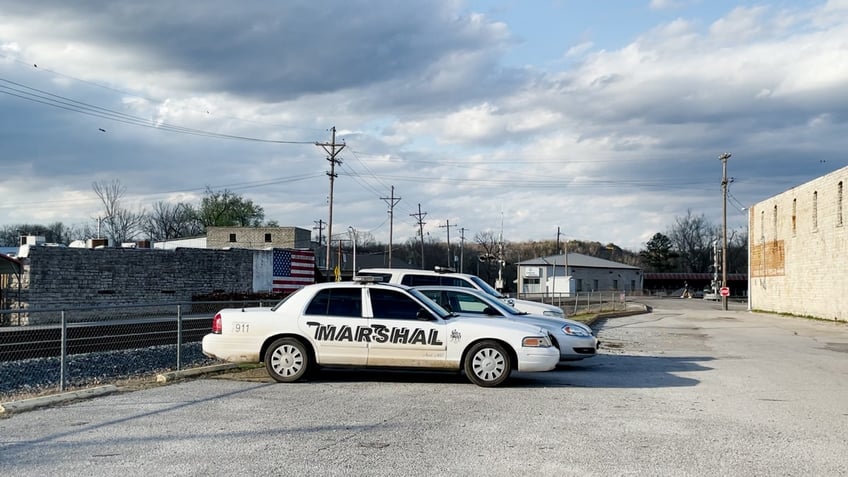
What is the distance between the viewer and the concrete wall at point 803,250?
36.2 meters

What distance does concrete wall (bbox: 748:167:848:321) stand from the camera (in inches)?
1426

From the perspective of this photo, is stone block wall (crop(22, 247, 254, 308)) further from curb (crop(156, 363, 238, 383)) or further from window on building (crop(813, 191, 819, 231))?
window on building (crop(813, 191, 819, 231))

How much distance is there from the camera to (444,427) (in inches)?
332

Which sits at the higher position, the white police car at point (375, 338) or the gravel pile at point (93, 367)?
the white police car at point (375, 338)

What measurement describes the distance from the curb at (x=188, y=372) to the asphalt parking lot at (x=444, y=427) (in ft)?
0.98

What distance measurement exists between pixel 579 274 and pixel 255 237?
144 feet

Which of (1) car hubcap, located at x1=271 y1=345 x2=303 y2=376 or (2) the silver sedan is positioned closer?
(1) car hubcap, located at x1=271 y1=345 x2=303 y2=376

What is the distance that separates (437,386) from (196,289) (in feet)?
107

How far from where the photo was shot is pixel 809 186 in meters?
40.8

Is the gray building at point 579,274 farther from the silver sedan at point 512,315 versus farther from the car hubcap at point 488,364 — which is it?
the car hubcap at point 488,364

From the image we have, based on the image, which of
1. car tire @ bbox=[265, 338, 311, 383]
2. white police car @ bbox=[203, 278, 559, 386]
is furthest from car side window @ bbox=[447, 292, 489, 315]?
car tire @ bbox=[265, 338, 311, 383]

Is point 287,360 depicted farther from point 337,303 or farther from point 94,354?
point 94,354

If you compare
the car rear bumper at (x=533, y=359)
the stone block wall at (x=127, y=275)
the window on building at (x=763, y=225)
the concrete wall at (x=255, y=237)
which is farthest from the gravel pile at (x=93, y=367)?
the concrete wall at (x=255, y=237)

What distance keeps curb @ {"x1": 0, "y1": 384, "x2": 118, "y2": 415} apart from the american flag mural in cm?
3659
